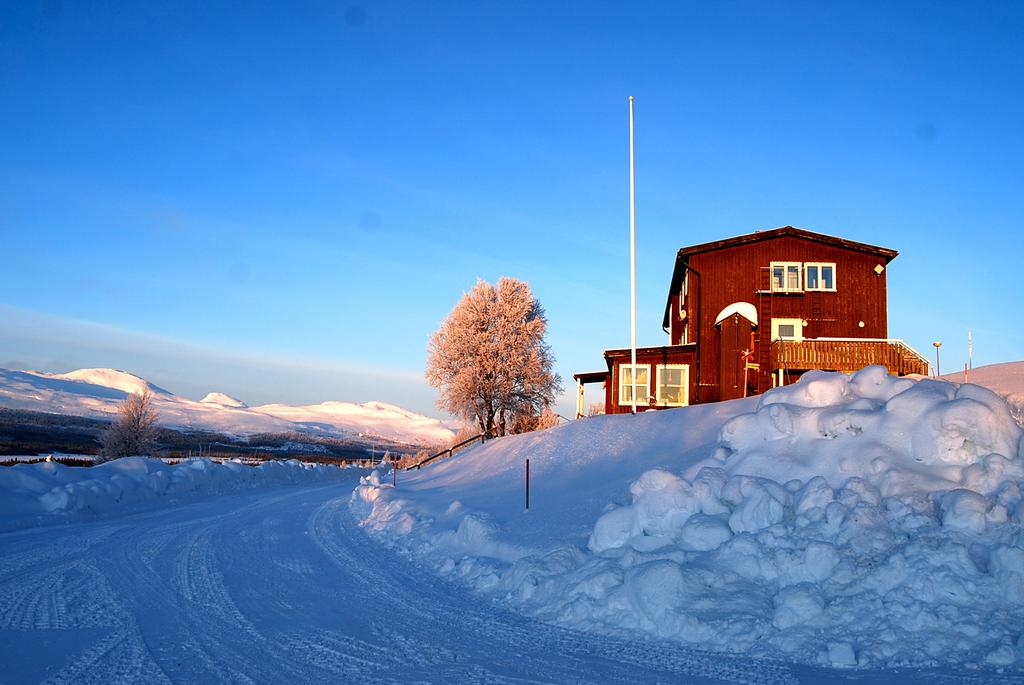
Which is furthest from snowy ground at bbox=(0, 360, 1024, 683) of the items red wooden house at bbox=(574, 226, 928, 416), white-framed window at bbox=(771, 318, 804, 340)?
white-framed window at bbox=(771, 318, 804, 340)

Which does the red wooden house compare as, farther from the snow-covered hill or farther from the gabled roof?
the snow-covered hill

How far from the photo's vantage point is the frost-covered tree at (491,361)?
151 feet

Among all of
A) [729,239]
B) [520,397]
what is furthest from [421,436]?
[729,239]

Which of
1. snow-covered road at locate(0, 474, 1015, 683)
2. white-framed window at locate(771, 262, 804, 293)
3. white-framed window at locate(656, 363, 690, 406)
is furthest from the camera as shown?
white-framed window at locate(771, 262, 804, 293)

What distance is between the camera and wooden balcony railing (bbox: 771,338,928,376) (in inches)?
982

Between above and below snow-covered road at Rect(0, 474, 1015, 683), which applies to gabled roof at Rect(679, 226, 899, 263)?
above

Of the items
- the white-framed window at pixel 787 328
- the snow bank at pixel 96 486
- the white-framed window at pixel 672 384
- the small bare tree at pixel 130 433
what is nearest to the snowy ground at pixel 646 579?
the snow bank at pixel 96 486

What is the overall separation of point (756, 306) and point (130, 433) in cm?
4006

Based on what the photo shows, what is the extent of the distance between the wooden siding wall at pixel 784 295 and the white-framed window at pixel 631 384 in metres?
0.72

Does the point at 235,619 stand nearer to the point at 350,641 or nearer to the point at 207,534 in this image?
the point at 350,641

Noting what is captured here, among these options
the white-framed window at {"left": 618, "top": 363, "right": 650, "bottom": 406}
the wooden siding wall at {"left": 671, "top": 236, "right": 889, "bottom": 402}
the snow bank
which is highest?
the wooden siding wall at {"left": 671, "top": 236, "right": 889, "bottom": 402}

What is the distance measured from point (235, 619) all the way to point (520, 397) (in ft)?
131

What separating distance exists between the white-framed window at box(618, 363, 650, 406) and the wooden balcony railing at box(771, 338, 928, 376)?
18.4 feet

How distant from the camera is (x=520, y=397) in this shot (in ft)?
155
